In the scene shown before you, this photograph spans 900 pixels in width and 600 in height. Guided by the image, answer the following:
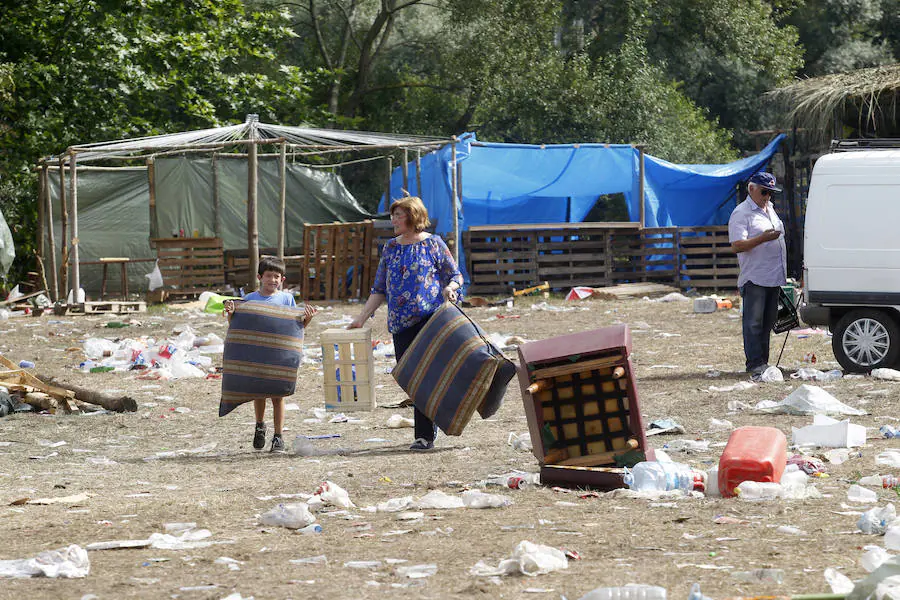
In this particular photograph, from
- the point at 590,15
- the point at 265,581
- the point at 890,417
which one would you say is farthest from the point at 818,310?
the point at 590,15

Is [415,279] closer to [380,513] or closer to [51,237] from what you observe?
[380,513]

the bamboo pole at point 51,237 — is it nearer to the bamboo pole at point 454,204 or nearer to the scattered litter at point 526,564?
the bamboo pole at point 454,204

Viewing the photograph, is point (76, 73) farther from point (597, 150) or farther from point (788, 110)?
point (788, 110)

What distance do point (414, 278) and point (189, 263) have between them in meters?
14.7

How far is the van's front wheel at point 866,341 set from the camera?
10422mm

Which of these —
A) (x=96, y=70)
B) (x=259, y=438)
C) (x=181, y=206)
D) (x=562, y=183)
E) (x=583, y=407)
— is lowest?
(x=259, y=438)

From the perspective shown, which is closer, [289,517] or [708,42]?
[289,517]

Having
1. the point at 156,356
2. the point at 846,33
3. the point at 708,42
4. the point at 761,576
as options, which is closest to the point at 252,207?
the point at 156,356

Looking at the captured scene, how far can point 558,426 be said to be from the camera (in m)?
6.60

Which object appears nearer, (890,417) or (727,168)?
(890,417)

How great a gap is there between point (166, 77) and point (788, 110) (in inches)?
469

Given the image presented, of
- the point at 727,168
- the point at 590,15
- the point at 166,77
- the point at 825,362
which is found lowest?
the point at 825,362

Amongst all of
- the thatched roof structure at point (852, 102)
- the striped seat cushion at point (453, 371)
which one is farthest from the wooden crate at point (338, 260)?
the striped seat cushion at point (453, 371)

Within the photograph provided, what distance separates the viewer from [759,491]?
5738mm
